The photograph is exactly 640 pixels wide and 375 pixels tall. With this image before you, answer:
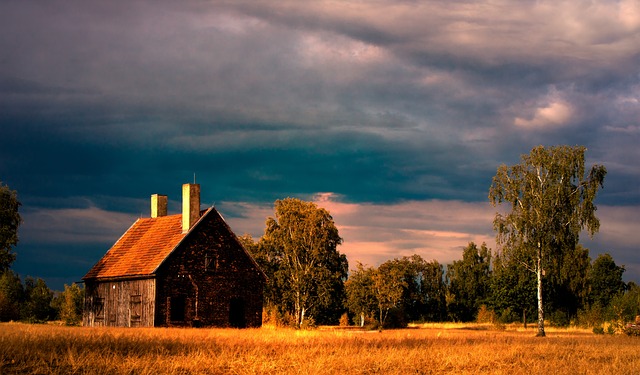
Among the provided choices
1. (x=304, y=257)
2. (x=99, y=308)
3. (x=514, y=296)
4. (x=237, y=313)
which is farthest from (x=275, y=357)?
(x=514, y=296)

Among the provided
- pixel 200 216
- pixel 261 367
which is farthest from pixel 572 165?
pixel 261 367

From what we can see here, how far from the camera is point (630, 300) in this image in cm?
6300

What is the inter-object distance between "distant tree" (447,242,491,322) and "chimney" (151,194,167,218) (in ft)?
186

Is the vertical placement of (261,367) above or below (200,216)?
below

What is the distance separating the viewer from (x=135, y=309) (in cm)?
5122

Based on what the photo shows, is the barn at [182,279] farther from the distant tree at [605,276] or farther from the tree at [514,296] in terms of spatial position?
the distant tree at [605,276]

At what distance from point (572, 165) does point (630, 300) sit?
44.7ft

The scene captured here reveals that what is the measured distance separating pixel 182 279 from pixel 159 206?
1125cm

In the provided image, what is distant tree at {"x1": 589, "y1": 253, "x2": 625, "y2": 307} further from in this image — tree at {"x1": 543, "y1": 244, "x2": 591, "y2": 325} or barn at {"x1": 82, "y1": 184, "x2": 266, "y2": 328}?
barn at {"x1": 82, "y1": 184, "x2": 266, "y2": 328}

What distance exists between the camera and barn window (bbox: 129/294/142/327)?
50781 millimetres

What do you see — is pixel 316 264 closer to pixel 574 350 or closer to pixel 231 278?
pixel 231 278

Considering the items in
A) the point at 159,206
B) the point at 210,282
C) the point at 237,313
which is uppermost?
the point at 159,206

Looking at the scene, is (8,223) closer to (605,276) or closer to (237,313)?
(237,313)

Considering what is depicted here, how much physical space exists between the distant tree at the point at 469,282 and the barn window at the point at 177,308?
201 feet
